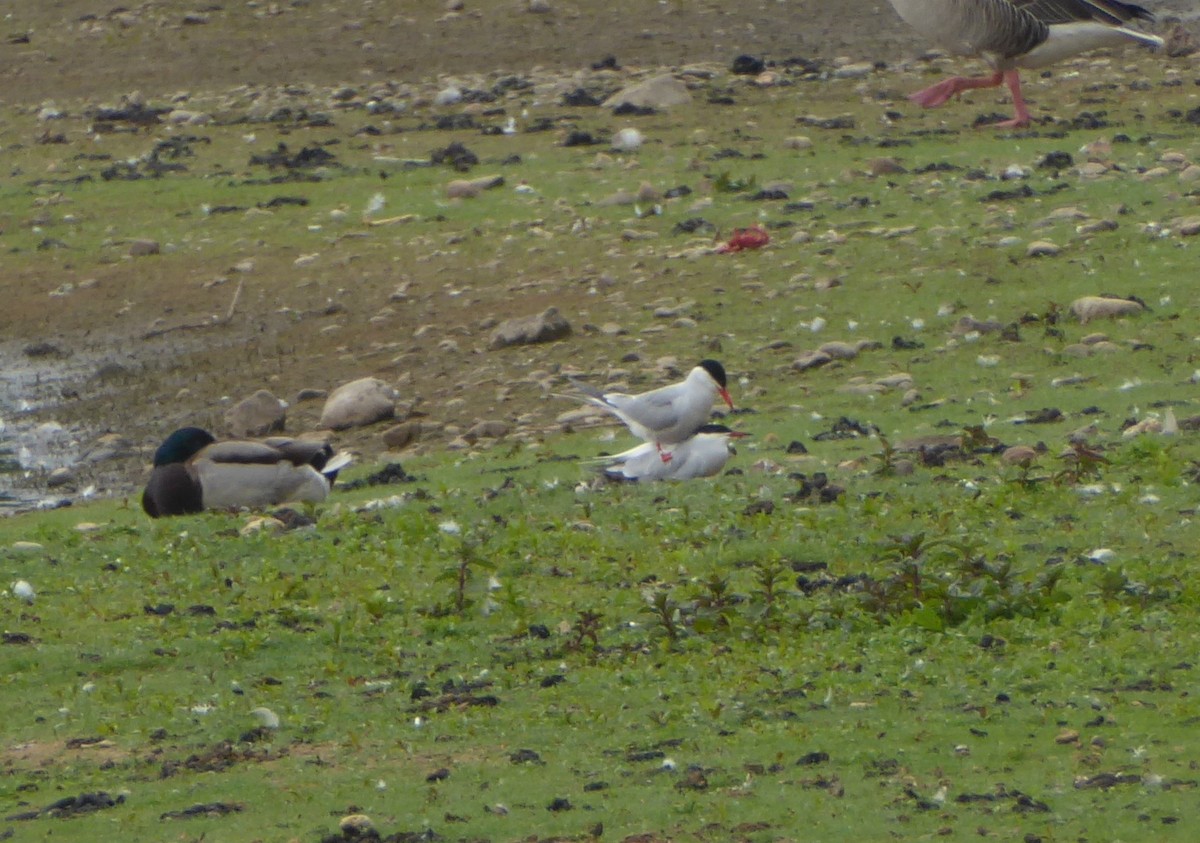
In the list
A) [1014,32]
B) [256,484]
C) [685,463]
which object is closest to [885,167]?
[1014,32]

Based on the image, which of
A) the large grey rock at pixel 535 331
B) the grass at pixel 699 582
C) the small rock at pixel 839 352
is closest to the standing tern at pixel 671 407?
the grass at pixel 699 582

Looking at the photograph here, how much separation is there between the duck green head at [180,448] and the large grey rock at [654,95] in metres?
9.04

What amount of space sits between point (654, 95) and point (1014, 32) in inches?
136

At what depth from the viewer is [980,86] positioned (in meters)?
16.8

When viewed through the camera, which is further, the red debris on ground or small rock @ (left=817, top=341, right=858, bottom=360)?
the red debris on ground

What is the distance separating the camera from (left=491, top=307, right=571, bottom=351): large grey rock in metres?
12.1

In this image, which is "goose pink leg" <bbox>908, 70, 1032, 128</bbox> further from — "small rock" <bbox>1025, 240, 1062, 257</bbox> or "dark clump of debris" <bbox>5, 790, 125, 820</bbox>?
"dark clump of debris" <bbox>5, 790, 125, 820</bbox>

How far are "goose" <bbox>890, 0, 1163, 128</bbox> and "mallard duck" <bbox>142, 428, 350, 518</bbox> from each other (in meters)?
8.55

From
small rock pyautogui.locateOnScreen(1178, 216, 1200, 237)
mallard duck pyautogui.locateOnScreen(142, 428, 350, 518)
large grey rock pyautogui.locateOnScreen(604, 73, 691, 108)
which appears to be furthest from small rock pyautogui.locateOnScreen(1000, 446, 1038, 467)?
large grey rock pyautogui.locateOnScreen(604, 73, 691, 108)

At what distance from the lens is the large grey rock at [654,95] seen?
59.8ft

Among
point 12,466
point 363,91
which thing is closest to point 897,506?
point 12,466

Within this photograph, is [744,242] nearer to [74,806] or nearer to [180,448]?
[180,448]

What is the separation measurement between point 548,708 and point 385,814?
39.9 inches

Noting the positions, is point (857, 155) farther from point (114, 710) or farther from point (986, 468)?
point (114, 710)
